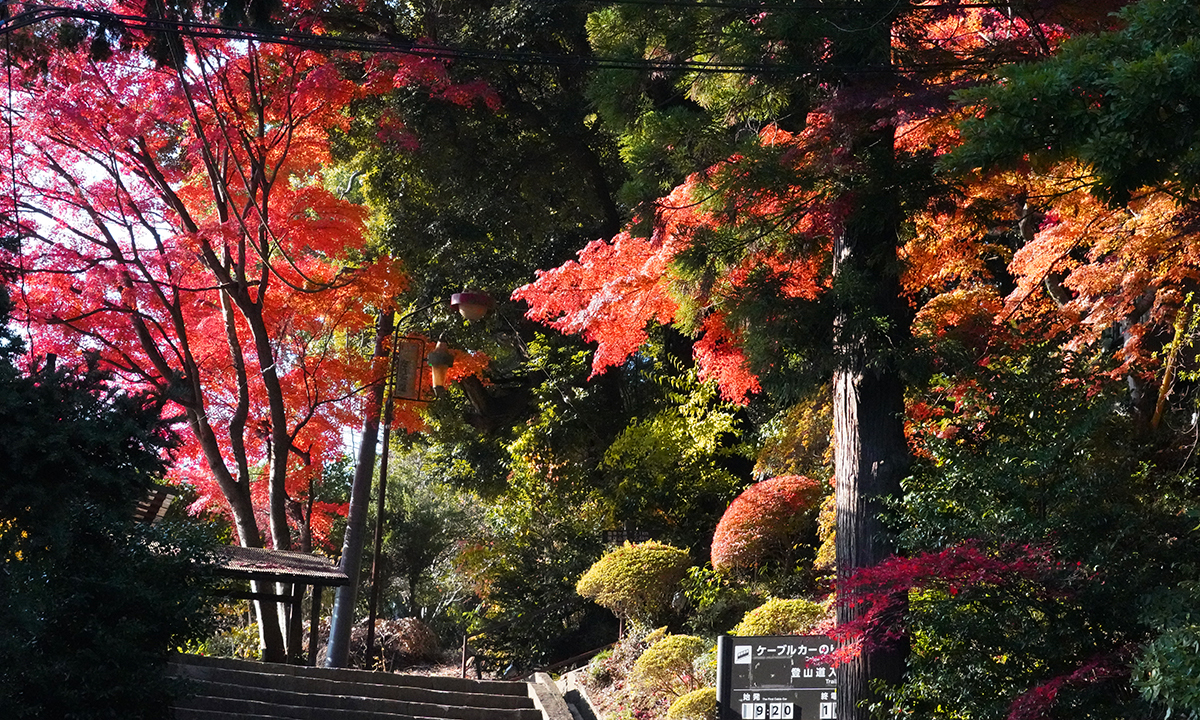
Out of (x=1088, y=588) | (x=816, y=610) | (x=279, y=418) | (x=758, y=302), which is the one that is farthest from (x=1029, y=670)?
(x=279, y=418)

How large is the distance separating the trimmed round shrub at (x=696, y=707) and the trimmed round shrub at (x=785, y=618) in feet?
2.54

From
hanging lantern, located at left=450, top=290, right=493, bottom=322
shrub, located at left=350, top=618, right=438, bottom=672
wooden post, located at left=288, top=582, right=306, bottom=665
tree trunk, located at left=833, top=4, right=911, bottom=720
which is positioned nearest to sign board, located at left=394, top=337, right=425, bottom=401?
hanging lantern, located at left=450, top=290, right=493, bottom=322

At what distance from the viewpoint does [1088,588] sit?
6.91 meters

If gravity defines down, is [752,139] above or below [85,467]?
above

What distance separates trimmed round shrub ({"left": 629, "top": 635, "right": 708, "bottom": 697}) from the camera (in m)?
12.3

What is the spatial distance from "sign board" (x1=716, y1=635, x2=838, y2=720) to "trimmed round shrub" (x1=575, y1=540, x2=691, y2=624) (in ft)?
19.1

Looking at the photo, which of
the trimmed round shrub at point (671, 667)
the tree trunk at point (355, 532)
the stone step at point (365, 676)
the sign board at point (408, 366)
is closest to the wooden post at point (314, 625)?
the tree trunk at point (355, 532)

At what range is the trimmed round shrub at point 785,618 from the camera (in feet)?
37.1

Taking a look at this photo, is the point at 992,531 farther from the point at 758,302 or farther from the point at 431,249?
the point at 431,249

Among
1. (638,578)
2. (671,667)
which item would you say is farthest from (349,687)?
(638,578)

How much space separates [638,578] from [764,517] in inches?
70.9

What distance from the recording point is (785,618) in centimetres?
1137

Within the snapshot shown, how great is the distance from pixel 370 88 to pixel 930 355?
890 cm

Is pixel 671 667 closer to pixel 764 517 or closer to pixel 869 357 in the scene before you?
pixel 764 517
